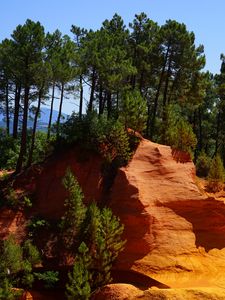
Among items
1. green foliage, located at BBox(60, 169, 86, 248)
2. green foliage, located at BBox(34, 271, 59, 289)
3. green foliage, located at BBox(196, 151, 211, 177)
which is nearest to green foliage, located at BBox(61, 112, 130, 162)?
green foliage, located at BBox(60, 169, 86, 248)

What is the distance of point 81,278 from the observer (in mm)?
20422

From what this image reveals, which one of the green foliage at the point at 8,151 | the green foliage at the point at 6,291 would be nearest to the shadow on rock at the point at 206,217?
the green foliage at the point at 6,291

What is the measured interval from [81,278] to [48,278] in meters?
3.50

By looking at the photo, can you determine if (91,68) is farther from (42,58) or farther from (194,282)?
(194,282)

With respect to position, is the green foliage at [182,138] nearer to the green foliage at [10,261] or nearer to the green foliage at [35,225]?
the green foliage at [35,225]

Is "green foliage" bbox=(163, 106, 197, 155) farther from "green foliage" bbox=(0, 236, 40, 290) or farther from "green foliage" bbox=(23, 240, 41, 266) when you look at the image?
"green foliage" bbox=(0, 236, 40, 290)

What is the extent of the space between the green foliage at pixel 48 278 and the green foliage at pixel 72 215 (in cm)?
170

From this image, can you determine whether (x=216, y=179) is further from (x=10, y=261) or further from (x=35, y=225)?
(x=10, y=261)

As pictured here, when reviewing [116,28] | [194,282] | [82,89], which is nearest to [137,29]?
[116,28]

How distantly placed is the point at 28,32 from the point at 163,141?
1196 centimetres

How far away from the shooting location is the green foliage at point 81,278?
796 inches

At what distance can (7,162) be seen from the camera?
35156 mm

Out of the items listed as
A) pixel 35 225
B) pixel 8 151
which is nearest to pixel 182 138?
pixel 35 225

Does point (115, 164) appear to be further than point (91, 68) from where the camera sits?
No
